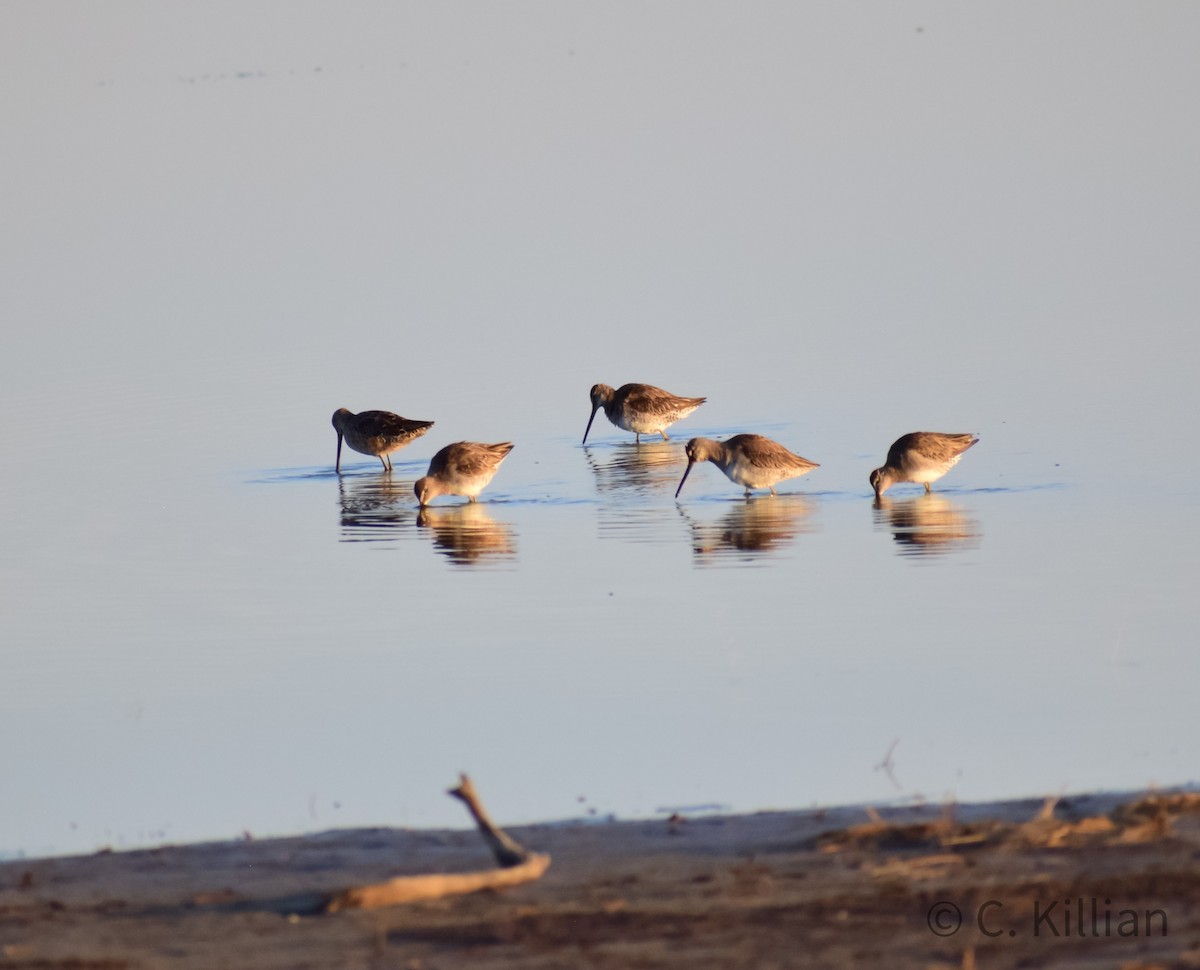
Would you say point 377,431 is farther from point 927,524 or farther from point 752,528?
point 927,524

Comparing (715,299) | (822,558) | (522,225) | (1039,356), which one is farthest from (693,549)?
(522,225)

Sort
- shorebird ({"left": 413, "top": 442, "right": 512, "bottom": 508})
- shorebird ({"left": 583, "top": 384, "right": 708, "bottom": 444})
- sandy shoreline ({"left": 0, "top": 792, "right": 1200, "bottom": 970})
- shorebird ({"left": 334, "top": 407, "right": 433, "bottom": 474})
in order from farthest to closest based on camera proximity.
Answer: shorebird ({"left": 583, "top": 384, "right": 708, "bottom": 444}) → shorebird ({"left": 334, "top": 407, "right": 433, "bottom": 474}) → shorebird ({"left": 413, "top": 442, "right": 512, "bottom": 508}) → sandy shoreline ({"left": 0, "top": 792, "right": 1200, "bottom": 970})

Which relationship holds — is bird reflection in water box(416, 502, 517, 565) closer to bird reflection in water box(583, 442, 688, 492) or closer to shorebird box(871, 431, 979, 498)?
bird reflection in water box(583, 442, 688, 492)

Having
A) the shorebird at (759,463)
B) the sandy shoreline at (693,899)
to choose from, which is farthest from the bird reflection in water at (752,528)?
the sandy shoreline at (693,899)

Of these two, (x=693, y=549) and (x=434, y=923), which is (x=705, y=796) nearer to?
(x=434, y=923)

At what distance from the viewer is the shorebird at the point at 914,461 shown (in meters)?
16.5

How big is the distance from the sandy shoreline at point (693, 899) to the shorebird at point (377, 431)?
436 inches

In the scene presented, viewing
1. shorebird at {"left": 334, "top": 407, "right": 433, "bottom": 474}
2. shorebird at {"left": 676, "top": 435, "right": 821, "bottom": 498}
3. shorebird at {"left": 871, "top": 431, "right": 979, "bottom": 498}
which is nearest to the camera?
shorebird at {"left": 871, "top": 431, "right": 979, "bottom": 498}

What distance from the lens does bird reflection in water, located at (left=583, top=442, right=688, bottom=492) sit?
59.9ft

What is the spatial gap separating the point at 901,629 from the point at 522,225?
25667mm

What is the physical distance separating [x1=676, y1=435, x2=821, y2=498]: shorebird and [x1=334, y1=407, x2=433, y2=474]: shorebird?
333 centimetres

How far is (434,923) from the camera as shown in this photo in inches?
269

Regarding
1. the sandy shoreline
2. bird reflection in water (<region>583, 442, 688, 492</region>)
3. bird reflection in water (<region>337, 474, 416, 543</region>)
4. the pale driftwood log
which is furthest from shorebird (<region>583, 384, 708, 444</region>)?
the pale driftwood log

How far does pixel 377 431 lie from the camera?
63.0 feet
